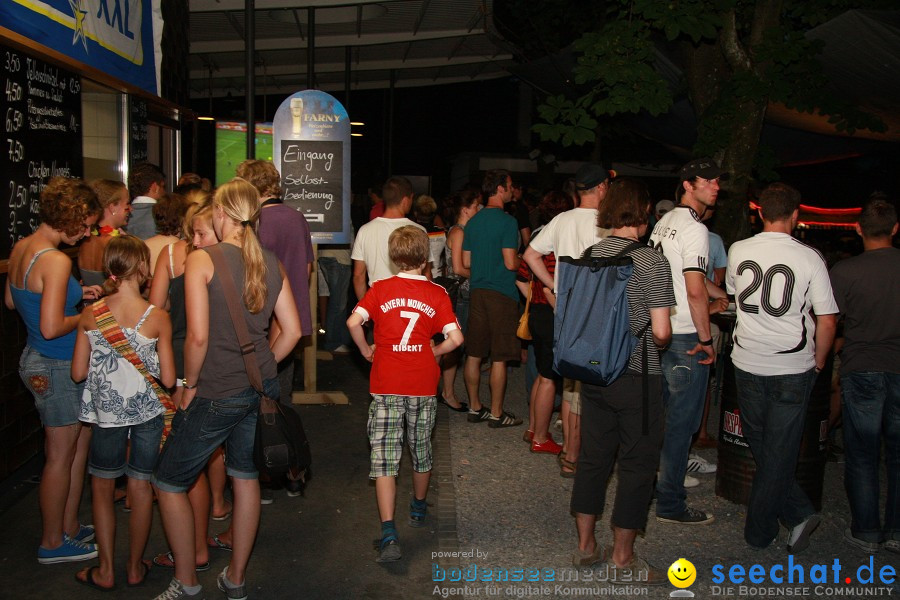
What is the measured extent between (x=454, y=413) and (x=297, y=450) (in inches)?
156

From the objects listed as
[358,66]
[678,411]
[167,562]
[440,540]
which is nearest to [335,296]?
[440,540]

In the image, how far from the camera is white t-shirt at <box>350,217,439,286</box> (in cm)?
672

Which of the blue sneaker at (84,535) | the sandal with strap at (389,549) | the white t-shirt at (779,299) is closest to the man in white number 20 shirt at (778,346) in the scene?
the white t-shirt at (779,299)

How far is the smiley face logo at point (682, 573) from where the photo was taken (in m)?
4.29

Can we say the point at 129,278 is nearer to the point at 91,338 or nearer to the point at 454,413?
the point at 91,338

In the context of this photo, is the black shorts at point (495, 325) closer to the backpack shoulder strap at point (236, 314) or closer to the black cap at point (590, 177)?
the black cap at point (590, 177)

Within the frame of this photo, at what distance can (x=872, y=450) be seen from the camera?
4844 millimetres

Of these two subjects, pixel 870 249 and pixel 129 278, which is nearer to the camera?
pixel 129 278

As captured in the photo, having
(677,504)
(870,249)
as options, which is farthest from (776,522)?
(870,249)

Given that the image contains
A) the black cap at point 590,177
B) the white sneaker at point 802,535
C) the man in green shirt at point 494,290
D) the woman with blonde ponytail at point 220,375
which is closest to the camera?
the woman with blonde ponytail at point 220,375

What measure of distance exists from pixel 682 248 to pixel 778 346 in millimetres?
770

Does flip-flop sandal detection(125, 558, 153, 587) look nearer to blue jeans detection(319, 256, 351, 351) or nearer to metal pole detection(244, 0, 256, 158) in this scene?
metal pole detection(244, 0, 256, 158)

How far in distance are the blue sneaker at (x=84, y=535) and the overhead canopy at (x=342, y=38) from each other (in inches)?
293

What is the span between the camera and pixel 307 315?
5.87 meters
